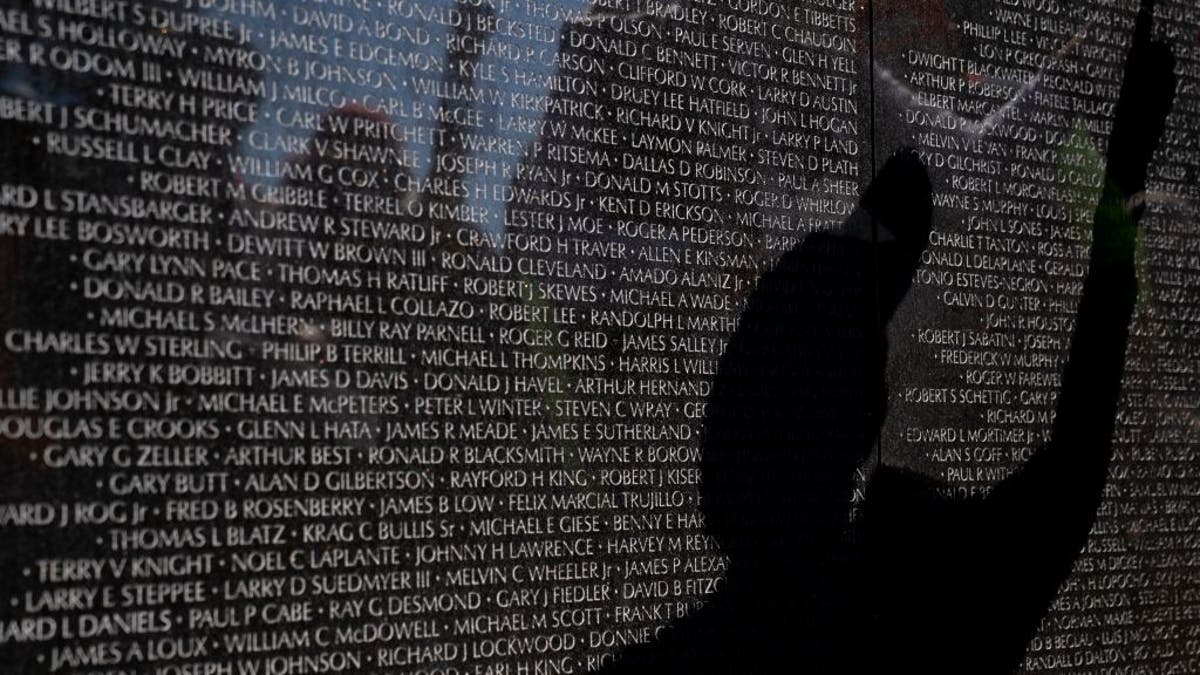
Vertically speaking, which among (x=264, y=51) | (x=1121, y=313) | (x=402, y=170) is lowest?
(x=1121, y=313)

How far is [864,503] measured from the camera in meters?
4.21

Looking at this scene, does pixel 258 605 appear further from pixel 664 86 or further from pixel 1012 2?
pixel 1012 2

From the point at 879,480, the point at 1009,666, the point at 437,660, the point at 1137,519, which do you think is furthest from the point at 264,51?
the point at 1137,519

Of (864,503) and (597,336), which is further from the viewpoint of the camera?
(864,503)

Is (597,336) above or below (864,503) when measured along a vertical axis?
above

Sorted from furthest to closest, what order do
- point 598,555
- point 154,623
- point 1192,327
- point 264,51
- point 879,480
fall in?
point 1192,327, point 879,480, point 598,555, point 264,51, point 154,623

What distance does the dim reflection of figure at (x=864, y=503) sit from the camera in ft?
12.9

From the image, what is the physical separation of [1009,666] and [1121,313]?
135 cm

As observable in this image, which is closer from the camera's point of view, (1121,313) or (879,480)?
(879,480)

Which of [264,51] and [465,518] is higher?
[264,51]

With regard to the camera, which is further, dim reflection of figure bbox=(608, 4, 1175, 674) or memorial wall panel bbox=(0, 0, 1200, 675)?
dim reflection of figure bbox=(608, 4, 1175, 674)

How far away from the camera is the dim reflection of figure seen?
3.94 m

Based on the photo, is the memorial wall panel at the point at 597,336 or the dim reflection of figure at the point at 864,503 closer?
the memorial wall panel at the point at 597,336

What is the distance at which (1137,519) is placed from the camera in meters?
4.86
